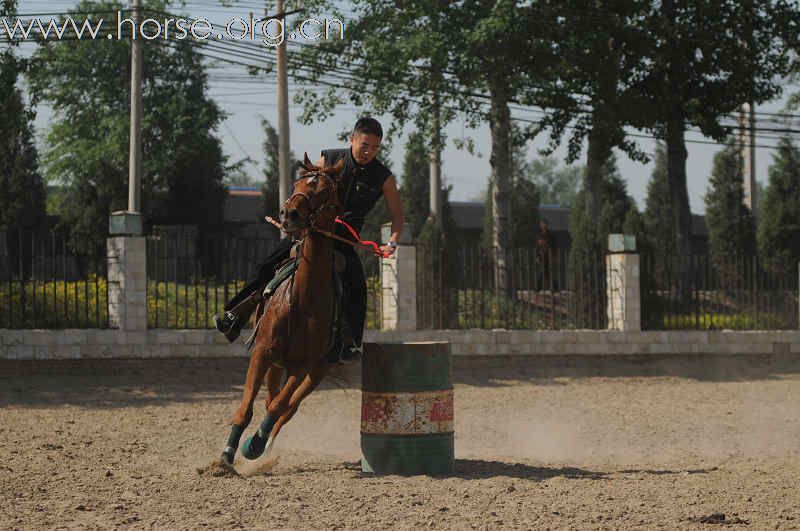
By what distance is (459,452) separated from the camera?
11.4 m

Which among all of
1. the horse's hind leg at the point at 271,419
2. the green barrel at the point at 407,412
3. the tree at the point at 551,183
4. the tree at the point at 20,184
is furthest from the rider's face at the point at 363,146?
the tree at the point at 551,183

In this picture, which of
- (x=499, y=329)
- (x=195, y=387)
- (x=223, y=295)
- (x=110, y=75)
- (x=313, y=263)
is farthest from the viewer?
(x=110, y=75)

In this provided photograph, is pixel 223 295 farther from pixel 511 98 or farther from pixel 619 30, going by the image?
pixel 619 30

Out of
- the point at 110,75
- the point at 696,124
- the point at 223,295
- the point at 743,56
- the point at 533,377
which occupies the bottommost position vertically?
the point at 533,377

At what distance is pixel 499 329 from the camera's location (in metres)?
20.7

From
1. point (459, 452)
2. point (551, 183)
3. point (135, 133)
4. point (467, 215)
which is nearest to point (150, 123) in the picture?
point (467, 215)

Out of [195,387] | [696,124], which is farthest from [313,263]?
[696,124]

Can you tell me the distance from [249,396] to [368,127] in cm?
232

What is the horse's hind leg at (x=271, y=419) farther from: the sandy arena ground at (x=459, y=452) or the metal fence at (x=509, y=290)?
the metal fence at (x=509, y=290)

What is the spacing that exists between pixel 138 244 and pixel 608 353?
29.6ft

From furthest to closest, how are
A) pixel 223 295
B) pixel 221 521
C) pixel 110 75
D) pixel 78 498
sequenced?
pixel 110 75, pixel 223 295, pixel 78 498, pixel 221 521

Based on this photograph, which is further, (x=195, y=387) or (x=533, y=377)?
(x=533, y=377)

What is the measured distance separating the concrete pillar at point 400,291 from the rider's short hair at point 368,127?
1045 centimetres

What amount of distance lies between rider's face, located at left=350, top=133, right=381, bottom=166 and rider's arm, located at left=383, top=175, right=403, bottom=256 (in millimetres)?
343
